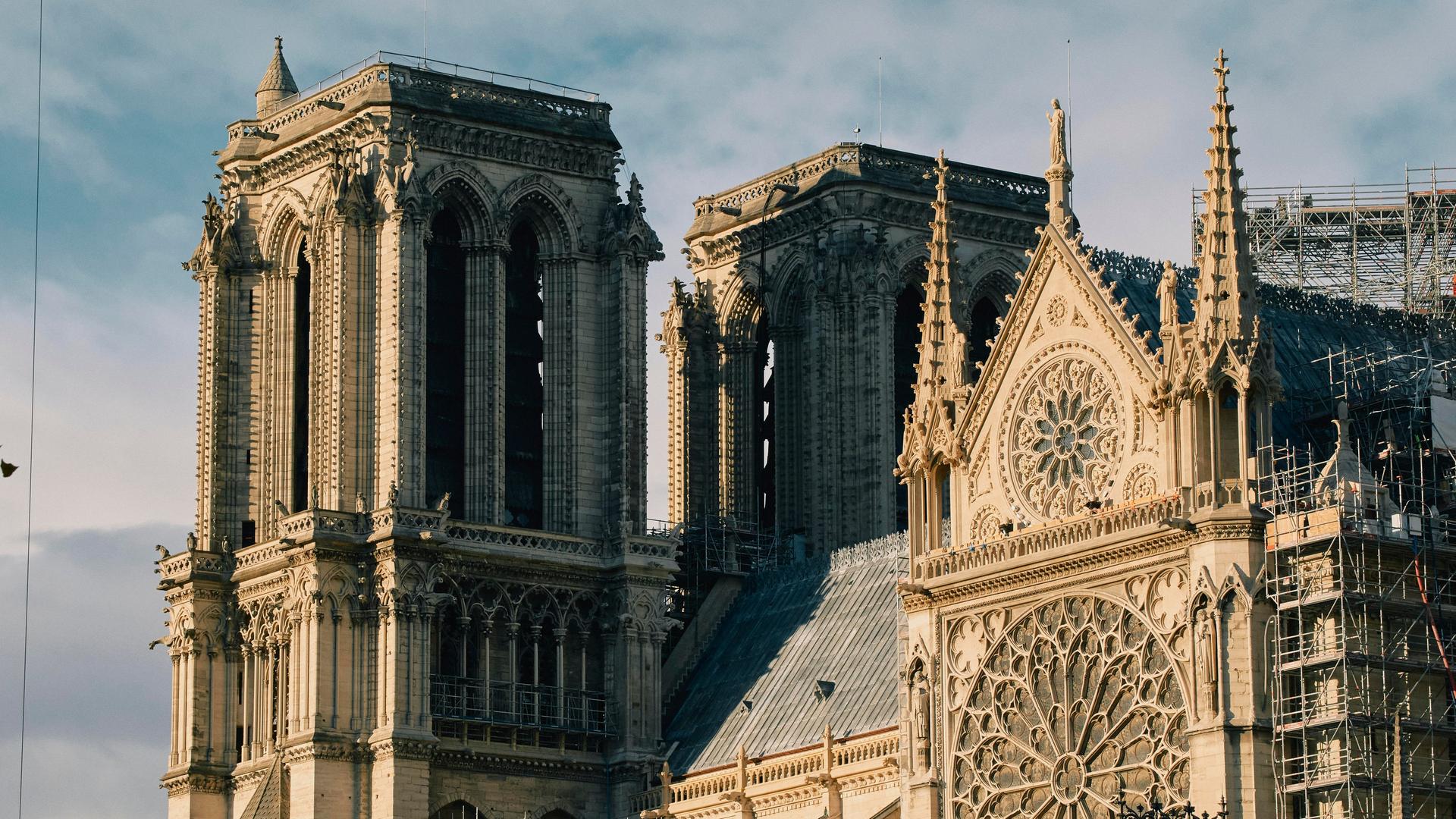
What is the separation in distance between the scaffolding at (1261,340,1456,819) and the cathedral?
0.09 metres

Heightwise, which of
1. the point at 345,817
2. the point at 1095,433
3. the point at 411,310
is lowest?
the point at 345,817

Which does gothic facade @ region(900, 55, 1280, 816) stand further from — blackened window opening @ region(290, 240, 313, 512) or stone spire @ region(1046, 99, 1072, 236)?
blackened window opening @ region(290, 240, 313, 512)

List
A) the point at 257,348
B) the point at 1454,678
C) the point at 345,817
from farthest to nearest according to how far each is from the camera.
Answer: the point at 257,348
the point at 345,817
the point at 1454,678

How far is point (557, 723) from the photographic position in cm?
9006

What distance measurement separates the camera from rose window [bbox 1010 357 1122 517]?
70.4 m

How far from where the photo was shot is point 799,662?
90.0 meters

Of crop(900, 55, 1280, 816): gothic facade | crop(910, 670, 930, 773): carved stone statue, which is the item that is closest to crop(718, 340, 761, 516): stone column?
crop(900, 55, 1280, 816): gothic facade

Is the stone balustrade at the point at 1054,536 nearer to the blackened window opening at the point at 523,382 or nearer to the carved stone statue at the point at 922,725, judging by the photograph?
the carved stone statue at the point at 922,725

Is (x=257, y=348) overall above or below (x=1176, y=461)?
above

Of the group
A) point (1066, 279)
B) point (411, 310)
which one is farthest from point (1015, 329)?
point (411, 310)

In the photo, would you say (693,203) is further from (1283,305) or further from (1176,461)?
(1176,461)

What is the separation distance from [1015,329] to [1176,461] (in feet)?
21.5

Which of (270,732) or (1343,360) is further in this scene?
(270,732)

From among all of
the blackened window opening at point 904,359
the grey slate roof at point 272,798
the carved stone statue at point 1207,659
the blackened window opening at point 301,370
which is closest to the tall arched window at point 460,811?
the grey slate roof at point 272,798
